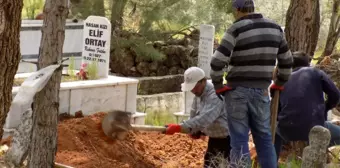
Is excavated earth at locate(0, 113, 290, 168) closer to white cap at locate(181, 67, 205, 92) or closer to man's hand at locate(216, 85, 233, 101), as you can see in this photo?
white cap at locate(181, 67, 205, 92)

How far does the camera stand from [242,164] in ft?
21.6

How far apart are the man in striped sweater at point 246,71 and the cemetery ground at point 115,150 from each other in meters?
1.31

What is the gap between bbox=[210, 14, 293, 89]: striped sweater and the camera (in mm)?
6473

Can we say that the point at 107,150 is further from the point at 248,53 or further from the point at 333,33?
the point at 333,33

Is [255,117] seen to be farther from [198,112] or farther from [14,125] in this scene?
[14,125]

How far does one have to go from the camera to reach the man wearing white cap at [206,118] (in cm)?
711

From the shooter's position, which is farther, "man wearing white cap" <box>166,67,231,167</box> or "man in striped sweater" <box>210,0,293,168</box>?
"man wearing white cap" <box>166,67,231,167</box>

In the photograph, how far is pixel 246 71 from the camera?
6.62 metres

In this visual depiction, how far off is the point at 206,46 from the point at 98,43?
2.83 metres

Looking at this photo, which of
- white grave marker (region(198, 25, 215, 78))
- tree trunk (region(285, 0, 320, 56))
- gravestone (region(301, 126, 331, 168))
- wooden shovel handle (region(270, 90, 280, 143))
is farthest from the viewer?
white grave marker (region(198, 25, 215, 78))

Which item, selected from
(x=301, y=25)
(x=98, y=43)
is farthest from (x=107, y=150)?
(x=301, y=25)

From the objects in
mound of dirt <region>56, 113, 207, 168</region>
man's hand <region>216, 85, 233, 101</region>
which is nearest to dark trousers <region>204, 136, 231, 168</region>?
mound of dirt <region>56, 113, 207, 168</region>

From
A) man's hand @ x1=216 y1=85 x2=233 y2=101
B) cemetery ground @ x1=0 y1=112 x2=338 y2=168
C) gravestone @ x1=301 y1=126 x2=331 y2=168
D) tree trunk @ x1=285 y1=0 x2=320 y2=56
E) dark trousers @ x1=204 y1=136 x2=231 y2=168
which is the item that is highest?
tree trunk @ x1=285 y1=0 x2=320 y2=56

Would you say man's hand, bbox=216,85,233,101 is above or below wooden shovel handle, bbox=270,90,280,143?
above
